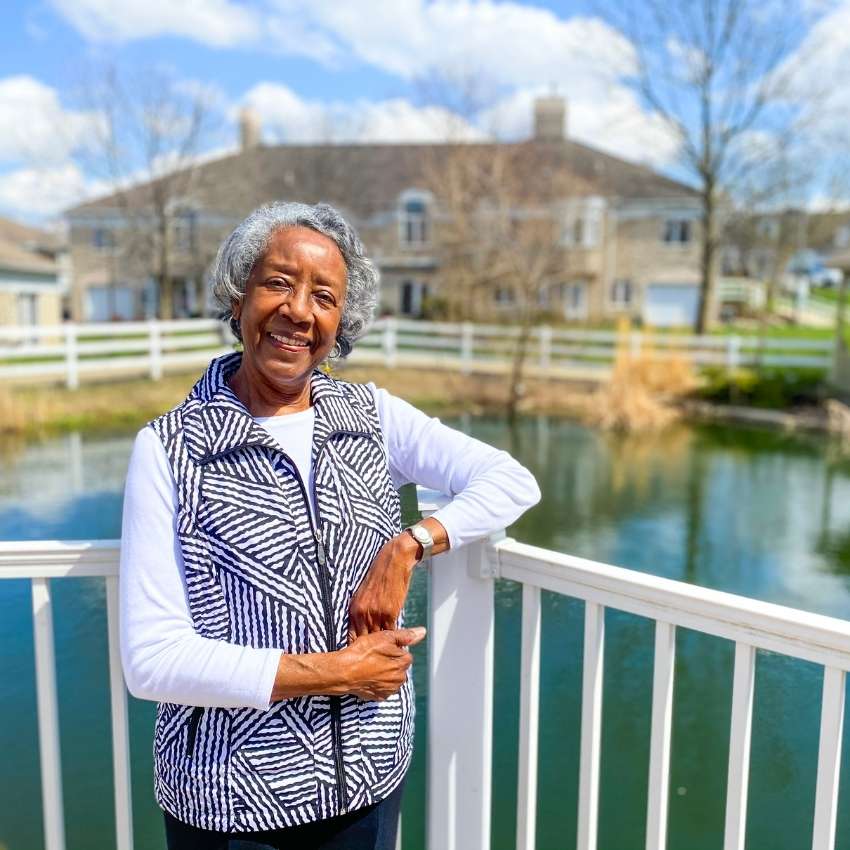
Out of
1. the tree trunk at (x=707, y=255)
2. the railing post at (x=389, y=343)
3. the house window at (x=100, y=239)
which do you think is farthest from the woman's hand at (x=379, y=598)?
the house window at (x=100, y=239)

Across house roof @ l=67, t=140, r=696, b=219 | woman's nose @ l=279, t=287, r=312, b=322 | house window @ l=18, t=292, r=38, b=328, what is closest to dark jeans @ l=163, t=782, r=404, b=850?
woman's nose @ l=279, t=287, r=312, b=322

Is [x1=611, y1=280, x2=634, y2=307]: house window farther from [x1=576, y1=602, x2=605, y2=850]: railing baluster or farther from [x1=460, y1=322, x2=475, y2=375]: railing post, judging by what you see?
[x1=576, y1=602, x2=605, y2=850]: railing baluster

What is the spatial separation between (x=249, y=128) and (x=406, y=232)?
599 cm

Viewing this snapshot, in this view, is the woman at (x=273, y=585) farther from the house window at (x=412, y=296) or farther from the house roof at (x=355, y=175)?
the house window at (x=412, y=296)

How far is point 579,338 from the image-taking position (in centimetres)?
1595

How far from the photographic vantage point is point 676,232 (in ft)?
A: 86.4

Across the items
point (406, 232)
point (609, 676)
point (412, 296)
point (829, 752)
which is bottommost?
point (609, 676)

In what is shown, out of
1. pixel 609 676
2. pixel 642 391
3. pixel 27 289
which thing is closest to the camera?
pixel 609 676

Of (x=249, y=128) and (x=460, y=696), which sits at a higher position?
(x=249, y=128)

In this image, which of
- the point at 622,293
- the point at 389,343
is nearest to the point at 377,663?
the point at 389,343

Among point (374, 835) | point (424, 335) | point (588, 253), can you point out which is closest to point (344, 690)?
point (374, 835)

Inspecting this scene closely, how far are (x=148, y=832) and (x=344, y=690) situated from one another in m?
0.94

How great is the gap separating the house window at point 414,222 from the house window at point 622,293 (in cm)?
627

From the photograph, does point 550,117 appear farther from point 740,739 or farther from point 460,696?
point 740,739
